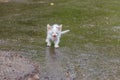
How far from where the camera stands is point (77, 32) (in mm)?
14766

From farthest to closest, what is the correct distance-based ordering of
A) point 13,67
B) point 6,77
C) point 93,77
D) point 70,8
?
point 70,8 → point 93,77 → point 13,67 → point 6,77

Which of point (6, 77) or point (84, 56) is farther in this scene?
point (84, 56)

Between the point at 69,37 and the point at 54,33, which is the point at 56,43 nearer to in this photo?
the point at 54,33

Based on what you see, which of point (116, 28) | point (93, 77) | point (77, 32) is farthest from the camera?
point (116, 28)

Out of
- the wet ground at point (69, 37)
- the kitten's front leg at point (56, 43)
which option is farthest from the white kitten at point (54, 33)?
the wet ground at point (69, 37)

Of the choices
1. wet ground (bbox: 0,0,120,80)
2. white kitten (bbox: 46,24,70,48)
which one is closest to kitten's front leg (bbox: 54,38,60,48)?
white kitten (bbox: 46,24,70,48)

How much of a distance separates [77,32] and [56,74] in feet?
17.5

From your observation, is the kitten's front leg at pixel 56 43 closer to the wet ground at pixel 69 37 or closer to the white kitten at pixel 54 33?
the white kitten at pixel 54 33

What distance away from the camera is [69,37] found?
13.9 m

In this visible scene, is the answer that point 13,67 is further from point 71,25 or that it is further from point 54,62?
point 71,25

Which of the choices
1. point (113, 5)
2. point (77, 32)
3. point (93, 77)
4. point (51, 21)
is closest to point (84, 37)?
point (77, 32)

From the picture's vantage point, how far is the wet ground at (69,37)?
401 inches

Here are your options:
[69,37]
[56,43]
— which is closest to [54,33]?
[56,43]

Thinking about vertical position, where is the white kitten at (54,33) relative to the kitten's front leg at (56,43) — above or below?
above
